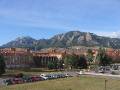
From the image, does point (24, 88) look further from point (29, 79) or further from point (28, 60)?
point (28, 60)

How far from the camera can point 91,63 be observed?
152 meters

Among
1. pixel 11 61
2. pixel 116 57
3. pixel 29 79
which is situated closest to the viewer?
pixel 29 79

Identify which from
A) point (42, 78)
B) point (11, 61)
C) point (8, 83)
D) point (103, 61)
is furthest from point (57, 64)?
point (8, 83)

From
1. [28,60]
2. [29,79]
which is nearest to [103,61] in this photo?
[28,60]

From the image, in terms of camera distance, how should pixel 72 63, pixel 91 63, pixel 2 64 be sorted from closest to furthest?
pixel 2 64 < pixel 72 63 < pixel 91 63

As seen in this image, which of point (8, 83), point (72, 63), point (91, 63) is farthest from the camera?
point (91, 63)

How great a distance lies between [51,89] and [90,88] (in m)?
6.81

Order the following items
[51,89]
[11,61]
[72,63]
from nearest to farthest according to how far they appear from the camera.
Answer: [51,89] < [72,63] < [11,61]

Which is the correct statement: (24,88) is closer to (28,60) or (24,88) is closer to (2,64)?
(2,64)

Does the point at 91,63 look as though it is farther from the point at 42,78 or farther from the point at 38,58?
the point at 42,78

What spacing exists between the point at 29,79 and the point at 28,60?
9222 centimetres

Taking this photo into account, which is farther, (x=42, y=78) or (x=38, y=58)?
(x=38, y=58)

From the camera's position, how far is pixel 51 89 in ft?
194

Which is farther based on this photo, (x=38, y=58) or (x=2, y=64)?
(x=38, y=58)
